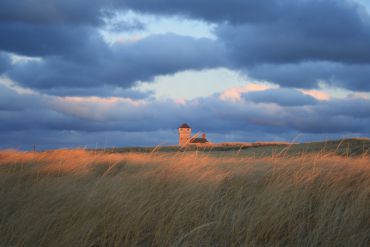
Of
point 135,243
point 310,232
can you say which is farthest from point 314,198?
point 135,243

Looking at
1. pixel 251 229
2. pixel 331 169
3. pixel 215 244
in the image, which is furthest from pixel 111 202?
pixel 331 169

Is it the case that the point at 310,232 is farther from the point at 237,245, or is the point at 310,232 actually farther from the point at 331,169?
the point at 331,169

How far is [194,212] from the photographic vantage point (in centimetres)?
475

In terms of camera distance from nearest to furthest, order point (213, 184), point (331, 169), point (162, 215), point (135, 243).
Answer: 1. point (135, 243)
2. point (162, 215)
3. point (213, 184)
4. point (331, 169)

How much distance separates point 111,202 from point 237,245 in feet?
5.77

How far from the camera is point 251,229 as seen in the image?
4.11 meters

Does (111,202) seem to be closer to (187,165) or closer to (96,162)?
Result: (187,165)

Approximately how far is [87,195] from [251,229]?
2.44 metres

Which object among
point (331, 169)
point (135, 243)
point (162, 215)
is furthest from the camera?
point (331, 169)

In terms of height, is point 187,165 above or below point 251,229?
above

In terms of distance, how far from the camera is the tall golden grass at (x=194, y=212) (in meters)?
4.16

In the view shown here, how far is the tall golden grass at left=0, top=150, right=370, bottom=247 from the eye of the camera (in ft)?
13.7

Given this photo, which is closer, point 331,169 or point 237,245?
point 237,245

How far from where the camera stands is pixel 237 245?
4078mm
